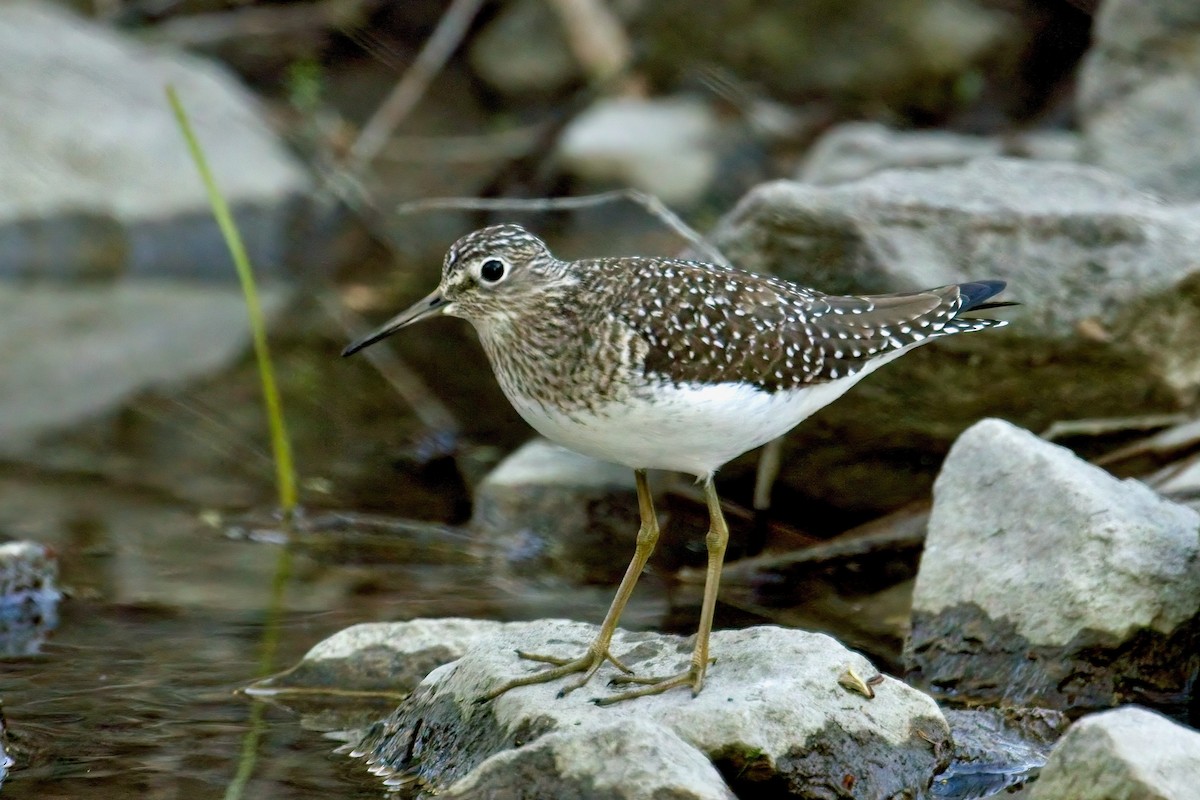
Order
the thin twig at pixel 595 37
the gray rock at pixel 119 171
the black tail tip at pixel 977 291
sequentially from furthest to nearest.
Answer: the thin twig at pixel 595 37 < the gray rock at pixel 119 171 < the black tail tip at pixel 977 291

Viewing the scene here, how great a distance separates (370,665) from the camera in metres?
6.28

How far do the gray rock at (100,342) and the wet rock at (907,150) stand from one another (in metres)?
4.75

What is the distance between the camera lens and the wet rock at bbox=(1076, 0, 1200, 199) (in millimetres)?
10828

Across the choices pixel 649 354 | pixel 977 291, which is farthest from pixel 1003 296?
pixel 649 354

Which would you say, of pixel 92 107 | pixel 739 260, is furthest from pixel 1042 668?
pixel 92 107

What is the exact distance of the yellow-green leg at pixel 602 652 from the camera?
5.51 m

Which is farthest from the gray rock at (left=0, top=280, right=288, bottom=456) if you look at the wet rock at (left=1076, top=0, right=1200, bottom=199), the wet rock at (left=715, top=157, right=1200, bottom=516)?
the wet rock at (left=1076, top=0, right=1200, bottom=199)

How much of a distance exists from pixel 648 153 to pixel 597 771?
35.2 feet

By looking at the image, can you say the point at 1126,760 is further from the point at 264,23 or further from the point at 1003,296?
the point at 264,23

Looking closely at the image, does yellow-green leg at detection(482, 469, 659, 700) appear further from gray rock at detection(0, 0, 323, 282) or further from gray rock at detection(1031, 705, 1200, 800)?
gray rock at detection(0, 0, 323, 282)

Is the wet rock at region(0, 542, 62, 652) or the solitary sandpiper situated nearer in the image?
the solitary sandpiper

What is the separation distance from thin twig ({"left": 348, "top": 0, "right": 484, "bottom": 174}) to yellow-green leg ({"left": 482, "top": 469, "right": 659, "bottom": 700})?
1039 centimetres

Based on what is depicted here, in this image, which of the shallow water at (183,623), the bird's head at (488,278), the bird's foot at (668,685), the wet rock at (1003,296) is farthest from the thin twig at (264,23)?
the bird's foot at (668,685)

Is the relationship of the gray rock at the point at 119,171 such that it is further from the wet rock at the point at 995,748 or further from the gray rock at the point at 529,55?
the wet rock at the point at 995,748
